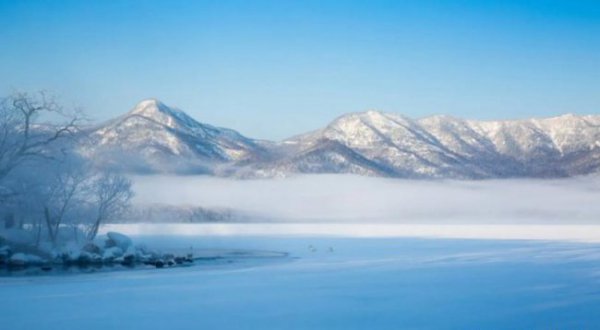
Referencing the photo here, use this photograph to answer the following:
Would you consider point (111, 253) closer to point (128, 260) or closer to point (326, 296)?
point (128, 260)

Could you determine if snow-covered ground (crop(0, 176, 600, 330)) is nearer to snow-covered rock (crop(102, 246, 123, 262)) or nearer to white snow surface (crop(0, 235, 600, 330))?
white snow surface (crop(0, 235, 600, 330))

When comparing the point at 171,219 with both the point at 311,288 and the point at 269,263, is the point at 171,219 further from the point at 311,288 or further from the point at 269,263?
the point at 311,288

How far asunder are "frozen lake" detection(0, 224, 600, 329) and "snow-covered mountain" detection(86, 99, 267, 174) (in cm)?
6964

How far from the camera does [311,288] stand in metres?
17.0

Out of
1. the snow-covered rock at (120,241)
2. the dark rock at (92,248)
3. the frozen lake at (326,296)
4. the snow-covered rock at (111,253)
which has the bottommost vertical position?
the frozen lake at (326,296)

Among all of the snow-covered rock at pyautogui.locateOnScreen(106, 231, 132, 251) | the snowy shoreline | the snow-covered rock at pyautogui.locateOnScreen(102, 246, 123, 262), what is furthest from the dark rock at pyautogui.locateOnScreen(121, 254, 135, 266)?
the snowy shoreline

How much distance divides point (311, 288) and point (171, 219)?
63.6m

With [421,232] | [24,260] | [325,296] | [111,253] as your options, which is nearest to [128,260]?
[111,253]

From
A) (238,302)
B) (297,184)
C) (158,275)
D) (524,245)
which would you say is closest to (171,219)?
(297,184)

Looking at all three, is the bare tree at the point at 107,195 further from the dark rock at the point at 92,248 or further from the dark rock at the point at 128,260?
the dark rock at the point at 128,260

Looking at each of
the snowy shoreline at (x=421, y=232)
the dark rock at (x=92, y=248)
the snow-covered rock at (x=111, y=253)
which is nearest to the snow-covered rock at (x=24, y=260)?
the dark rock at (x=92, y=248)

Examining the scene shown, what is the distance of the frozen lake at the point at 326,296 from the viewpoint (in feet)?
40.7

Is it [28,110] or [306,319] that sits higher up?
[28,110]

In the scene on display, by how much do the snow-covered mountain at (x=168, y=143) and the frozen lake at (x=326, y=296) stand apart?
6964 centimetres
